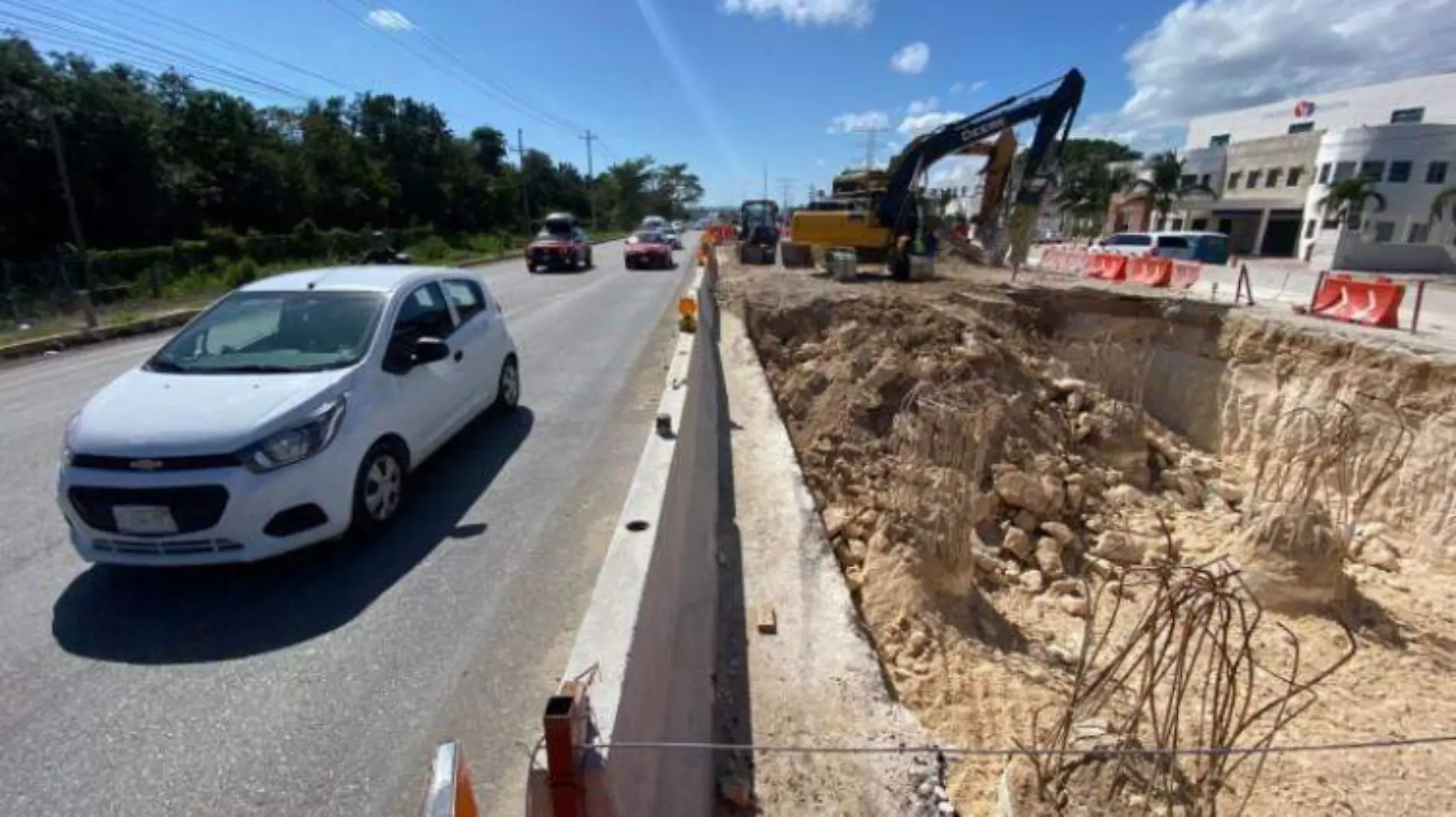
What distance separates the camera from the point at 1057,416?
36.0ft

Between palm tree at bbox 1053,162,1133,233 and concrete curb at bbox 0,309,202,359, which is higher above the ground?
palm tree at bbox 1053,162,1133,233

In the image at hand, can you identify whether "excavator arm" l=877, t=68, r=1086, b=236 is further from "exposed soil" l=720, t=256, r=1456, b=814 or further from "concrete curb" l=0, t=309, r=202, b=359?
"concrete curb" l=0, t=309, r=202, b=359

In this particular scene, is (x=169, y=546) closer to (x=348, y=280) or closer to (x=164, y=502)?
(x=164, y=502)

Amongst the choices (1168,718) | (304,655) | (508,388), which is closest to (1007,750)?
(1168,718)

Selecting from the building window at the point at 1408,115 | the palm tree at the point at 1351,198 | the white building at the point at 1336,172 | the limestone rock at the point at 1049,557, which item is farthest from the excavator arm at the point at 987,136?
the building window at the point at 1408,115

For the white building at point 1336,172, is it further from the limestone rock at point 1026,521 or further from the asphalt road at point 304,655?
the asphalt road at point 304,655

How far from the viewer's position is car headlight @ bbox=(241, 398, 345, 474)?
3.87 metres

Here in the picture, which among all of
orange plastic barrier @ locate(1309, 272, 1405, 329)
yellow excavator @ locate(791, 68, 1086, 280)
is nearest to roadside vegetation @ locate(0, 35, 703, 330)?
yellow excavator @ locate(791, 68, 1086, 280)

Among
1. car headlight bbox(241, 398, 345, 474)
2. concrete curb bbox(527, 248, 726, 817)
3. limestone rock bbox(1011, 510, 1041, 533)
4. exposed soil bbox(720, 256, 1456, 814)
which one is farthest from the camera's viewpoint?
limestone rock bbox(1011, 510, 1041, 533)

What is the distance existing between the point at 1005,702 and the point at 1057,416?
7412 mm

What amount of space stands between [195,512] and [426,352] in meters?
1.90

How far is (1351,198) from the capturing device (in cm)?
3944

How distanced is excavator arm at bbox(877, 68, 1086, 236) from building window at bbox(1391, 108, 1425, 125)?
155 ft

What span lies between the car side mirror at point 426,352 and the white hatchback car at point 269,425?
1 centimetres
